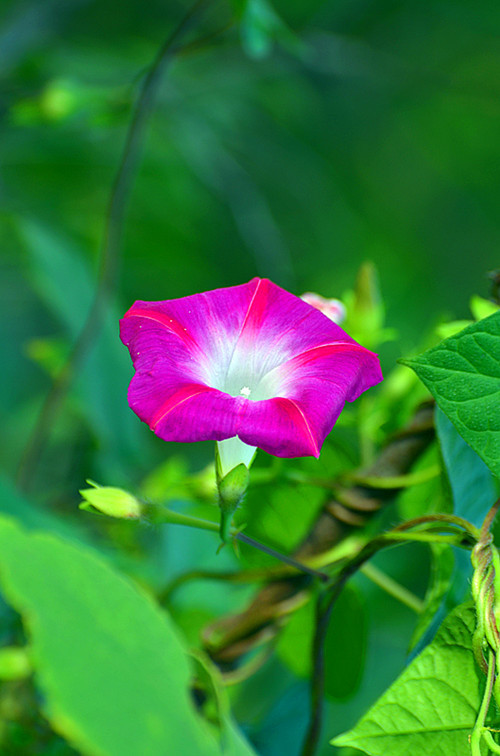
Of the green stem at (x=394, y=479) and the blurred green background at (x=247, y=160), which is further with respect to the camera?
the blurred green background at (x=247, y=160)

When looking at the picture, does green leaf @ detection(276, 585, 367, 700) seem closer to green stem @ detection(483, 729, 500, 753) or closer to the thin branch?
green stem @ detection(483, 729, 500, 753)

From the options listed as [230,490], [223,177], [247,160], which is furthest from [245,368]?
[247,160]

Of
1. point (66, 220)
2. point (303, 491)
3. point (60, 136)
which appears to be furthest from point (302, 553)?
point (60, 136)

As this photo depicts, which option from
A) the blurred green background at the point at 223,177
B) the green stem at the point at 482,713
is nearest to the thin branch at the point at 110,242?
the blurred green background at the point at 223,177

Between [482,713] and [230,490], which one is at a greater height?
[230,490]

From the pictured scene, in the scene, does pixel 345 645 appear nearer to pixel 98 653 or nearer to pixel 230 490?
pixel 230 490

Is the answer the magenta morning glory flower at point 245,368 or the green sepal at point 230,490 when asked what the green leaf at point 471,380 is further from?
the green sepal at point 230,490
